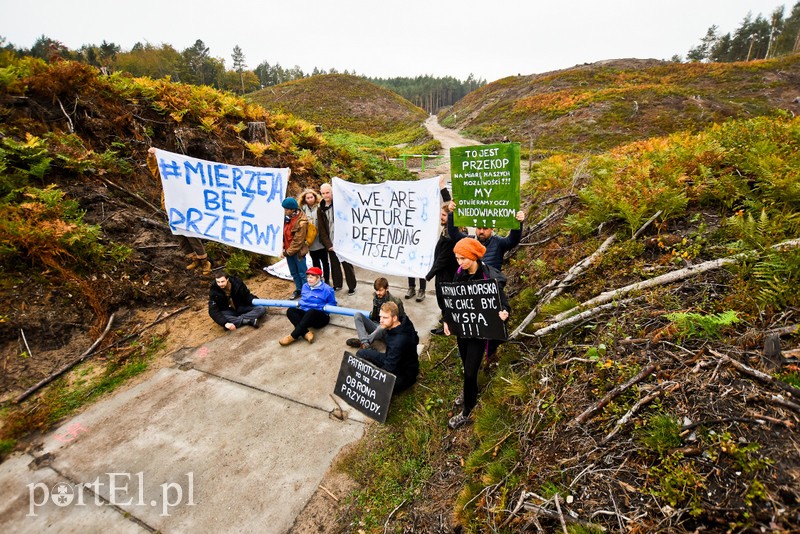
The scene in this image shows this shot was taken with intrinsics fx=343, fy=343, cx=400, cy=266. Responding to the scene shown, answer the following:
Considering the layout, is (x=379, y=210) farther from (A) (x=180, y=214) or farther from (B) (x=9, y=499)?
(B) (x=9, y=499)

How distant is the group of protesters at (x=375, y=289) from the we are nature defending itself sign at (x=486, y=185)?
0.16 meters

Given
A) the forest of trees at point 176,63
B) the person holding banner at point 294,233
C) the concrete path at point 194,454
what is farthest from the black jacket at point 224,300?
the forest of trees at point 176,63

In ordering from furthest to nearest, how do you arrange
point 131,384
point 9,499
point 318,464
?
point 131,384 < point 318,464 < point 9,499

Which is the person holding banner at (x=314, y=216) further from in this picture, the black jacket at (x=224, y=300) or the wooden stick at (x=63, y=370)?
the wooden stick at (x=63, y=370)

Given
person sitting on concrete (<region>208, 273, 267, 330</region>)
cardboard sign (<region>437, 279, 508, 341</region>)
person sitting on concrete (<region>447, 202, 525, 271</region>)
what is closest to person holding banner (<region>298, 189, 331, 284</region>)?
person sitting on concrete (<region>208, 273, 267, 330</region>)

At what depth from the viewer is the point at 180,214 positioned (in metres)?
6.46

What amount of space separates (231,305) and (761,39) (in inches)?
3402

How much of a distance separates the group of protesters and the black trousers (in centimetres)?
2

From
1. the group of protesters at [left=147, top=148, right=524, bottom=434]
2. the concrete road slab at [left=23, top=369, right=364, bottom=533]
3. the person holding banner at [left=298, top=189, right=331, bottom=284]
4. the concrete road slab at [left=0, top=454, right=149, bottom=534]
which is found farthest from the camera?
the person holding banner at [left=298, top=189, right=331, bottom=284]

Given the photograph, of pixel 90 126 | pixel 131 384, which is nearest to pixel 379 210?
pixel 131 384

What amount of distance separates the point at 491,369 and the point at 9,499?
519 cm

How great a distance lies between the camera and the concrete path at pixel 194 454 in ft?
10.5

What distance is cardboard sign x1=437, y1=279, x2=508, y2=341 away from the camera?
341cm

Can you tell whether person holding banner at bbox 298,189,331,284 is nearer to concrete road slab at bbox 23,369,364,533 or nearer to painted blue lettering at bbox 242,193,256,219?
painted blue lettering at bbox 242,193,256,219
